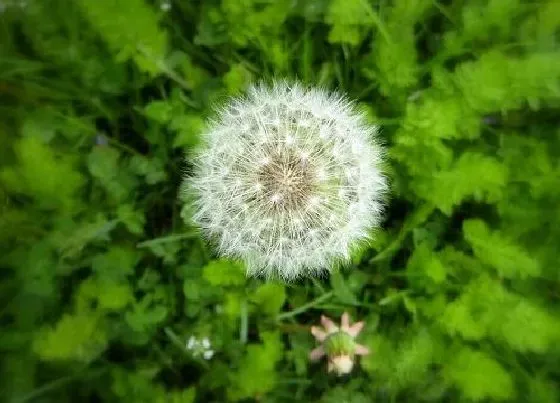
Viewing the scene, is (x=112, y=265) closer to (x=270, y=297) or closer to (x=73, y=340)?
(x=73, y=340)

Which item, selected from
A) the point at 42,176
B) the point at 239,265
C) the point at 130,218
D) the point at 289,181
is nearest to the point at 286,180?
the point at 289,181

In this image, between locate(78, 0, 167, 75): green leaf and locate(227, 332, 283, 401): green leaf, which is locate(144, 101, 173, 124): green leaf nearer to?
locate(78, 0, 167, 75): green leaf

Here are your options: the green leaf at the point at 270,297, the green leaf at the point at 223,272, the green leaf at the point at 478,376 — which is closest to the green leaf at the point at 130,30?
the green leaf at the point at 223,272

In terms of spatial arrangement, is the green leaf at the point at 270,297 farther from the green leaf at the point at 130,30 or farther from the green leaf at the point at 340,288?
the green leaf at the point at 130,30

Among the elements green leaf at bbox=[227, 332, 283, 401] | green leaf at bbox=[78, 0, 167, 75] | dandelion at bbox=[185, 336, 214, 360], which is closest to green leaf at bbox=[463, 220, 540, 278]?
green leaf at bbox=[227, 332, 283, 401]

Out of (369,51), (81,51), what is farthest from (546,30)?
(81,51)

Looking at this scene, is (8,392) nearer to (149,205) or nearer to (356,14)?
(149,205)
